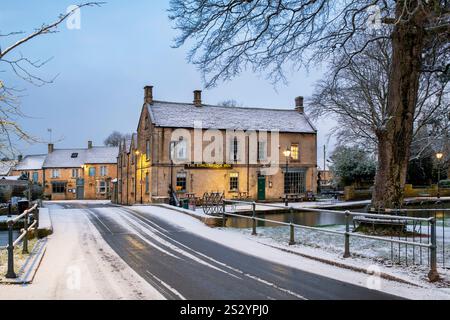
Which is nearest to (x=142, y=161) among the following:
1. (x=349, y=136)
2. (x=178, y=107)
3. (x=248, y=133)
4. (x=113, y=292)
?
(x=178, y=107)

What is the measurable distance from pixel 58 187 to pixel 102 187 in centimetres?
666

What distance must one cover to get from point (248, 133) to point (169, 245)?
27836 mm

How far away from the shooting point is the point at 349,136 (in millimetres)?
35531

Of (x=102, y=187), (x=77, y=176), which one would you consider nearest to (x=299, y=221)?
(x=102, y=187)

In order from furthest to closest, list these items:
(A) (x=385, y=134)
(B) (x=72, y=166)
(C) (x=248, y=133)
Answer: (B) (x=72, y=166), (C) (x=248, y=133), (A) (x=385, y=134)

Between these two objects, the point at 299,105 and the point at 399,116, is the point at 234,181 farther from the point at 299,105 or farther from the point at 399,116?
the point at 399,116

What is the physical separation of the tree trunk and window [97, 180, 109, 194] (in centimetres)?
5958

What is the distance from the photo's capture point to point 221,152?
37.4 m

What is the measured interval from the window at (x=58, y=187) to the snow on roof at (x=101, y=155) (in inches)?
205

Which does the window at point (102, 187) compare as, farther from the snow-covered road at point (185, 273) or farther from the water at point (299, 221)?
the snow-covered road at point (185, 273)

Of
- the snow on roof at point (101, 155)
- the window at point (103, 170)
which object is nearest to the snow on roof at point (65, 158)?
the snow on roof at point (101, 155)
